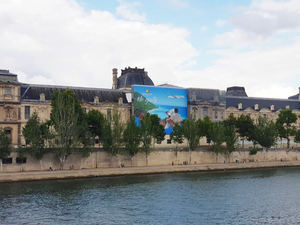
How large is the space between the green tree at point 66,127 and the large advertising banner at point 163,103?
26.9 meters

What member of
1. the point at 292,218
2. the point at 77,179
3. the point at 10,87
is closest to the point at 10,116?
the point at 10,87

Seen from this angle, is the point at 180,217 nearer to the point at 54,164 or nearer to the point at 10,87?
the point at 54,164

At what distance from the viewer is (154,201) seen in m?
49.4

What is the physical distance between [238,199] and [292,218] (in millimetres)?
10043

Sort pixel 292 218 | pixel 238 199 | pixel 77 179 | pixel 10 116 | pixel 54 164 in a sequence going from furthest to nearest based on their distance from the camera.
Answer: pixel 10 116 < pixel 54 164 < pixel 77 179 < pixel 238 199 < pixel 292 218

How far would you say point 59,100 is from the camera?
7212 cm

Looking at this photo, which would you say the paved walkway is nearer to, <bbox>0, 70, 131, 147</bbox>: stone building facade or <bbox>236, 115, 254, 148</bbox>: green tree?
<bbox>236, 115, 254, 148</bbox>: green tree

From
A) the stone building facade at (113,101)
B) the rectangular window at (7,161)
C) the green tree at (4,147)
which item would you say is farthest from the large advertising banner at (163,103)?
the green tree at (4,147)

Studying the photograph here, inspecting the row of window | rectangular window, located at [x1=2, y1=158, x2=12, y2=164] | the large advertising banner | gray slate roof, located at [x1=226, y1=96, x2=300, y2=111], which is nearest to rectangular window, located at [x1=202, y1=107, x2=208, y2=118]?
the large advertising banner

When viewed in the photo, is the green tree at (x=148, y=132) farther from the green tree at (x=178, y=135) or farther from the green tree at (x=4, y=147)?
the green tree at (x=4, y=147)

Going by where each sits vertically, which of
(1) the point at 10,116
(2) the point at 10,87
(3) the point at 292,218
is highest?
(2) the point at 10,87

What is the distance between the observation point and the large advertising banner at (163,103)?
98.8 m

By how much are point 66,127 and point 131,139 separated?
12627 mm

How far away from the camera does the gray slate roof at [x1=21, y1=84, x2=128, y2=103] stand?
8812 cm
